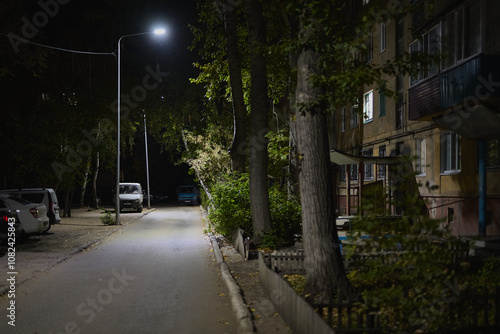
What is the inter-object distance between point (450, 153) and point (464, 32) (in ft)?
14.7

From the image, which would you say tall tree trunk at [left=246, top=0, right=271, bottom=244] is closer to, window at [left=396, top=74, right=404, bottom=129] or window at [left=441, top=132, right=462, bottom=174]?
window at [left=441, top=132, right=462, bottom=174]

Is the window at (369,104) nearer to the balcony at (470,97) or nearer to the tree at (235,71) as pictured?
the balcony at (470,97)

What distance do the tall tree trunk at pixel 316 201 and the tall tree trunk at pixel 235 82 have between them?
9369 millimetres

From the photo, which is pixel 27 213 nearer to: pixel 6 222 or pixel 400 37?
pixel 6 222

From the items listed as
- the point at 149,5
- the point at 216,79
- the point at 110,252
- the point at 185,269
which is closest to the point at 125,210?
the point at 149,5

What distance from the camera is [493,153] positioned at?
14867 millimetres

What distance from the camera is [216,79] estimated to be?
65.8ft

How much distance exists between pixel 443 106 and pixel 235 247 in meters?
7.43

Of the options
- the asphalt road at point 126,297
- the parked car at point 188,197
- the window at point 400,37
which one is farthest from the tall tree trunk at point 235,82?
the parked car at point 188,197

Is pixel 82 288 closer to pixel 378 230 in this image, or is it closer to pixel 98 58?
pixel 378 230

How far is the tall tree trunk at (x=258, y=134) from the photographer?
46.8ft

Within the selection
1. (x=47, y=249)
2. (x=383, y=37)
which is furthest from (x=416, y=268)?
(x=383, y=37)

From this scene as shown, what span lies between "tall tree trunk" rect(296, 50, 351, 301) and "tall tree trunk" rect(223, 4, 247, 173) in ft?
30.7

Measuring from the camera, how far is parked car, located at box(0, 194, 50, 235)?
15648 mm
